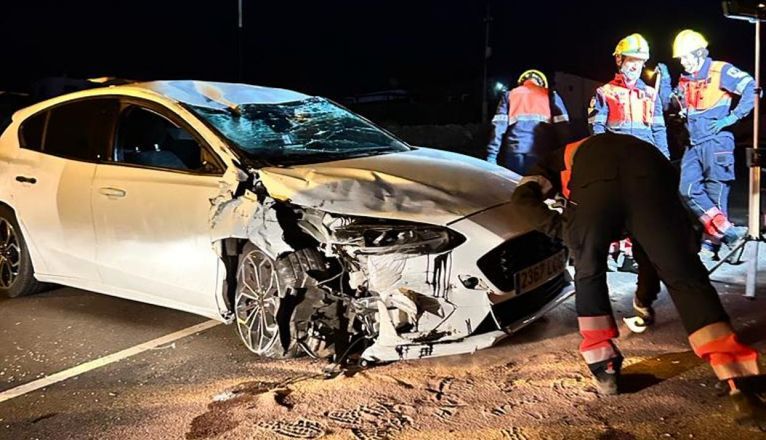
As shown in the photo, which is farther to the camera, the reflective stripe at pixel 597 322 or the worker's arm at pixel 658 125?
the worker's arm at pixel 658 125

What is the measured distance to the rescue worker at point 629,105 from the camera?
625 cm

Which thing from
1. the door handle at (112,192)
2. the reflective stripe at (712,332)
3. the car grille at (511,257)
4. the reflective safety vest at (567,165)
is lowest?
the reflective stripe at (712,332)

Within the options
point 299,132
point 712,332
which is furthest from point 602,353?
point 299,132

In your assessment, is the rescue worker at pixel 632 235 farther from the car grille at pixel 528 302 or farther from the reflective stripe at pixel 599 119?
the reflective stripe at pixel 599 119

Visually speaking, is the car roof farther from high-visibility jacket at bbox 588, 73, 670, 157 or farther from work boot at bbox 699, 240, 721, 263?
work boot at bbox 699, 240, 721, 263

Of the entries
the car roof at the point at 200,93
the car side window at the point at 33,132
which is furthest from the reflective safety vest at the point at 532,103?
the car side window at the point at 33,132

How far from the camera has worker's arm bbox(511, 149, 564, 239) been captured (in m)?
3.83

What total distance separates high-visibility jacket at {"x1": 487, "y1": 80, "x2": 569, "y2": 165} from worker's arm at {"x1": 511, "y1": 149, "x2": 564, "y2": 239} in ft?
9.99

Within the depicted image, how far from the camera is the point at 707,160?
636 centimetres

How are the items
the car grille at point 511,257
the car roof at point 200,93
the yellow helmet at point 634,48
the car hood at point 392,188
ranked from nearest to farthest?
1. the car grille at point 511,257
2. the car hood at point 392,188
3. the car roof at point 200,93
4. the yellow helmet at point 634,48

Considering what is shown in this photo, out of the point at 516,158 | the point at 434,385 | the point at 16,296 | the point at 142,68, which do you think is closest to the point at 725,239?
the point at 516,158

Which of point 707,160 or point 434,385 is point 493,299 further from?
point 707,160

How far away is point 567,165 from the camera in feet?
12.5

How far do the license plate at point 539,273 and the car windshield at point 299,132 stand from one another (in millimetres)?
1469
